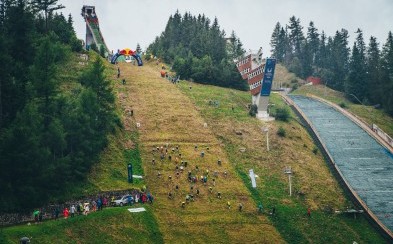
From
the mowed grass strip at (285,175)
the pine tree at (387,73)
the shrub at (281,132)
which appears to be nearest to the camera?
the mowed grass strip at (285,175)

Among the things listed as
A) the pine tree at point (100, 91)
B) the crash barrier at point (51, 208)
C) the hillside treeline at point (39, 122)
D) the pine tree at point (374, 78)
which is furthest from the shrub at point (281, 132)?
the pine tree at point (374, 78)

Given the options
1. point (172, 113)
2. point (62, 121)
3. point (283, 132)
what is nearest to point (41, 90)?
point (62, 121)

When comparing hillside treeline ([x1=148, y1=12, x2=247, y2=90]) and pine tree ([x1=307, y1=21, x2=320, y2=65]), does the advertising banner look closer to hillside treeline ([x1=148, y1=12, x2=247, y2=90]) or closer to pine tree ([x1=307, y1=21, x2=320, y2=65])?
hillside treeline ([x1=148, y1=12, x2=247, y2=90])

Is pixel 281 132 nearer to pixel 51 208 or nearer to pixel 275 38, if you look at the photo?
pixel 51 208

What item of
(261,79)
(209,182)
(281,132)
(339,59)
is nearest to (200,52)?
(261,79)

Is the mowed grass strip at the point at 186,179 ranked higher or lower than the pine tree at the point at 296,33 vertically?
lower

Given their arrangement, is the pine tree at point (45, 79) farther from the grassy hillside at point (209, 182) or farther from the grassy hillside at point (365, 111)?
the grassy hillside at point (365, 111)

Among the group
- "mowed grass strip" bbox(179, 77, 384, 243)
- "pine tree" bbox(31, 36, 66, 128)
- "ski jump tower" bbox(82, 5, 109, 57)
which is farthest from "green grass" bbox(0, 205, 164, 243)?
"ski jump tower" bbox(82, 5, 109, 57)
